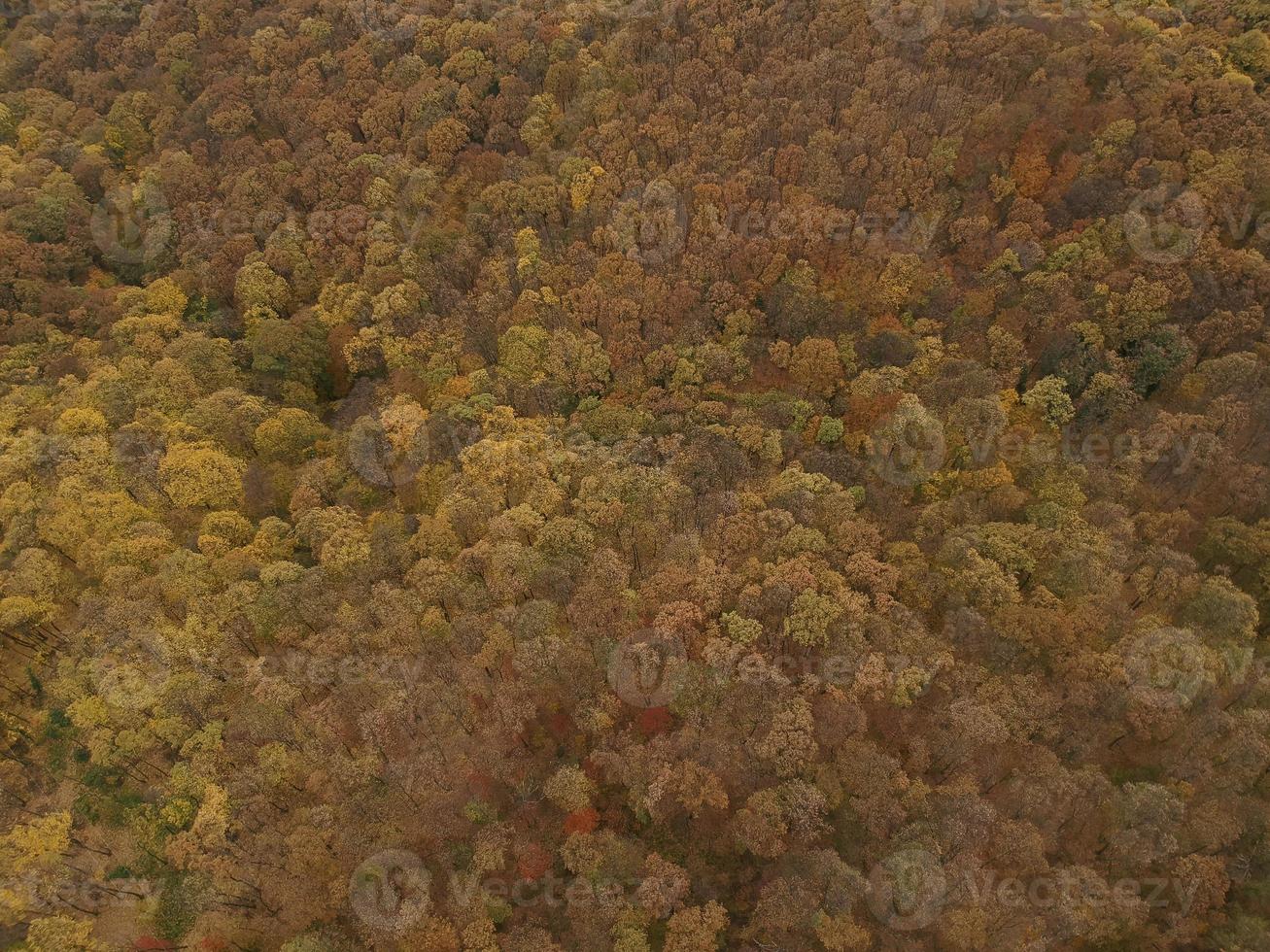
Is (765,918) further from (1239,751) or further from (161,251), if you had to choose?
(161,251)

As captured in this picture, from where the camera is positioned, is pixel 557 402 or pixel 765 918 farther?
pixel 557 402

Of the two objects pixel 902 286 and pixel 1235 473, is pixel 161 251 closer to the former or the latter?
pixel 902 286

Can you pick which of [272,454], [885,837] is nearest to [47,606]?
[272,454]

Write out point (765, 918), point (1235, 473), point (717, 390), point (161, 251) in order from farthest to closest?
1. point (161, 251)
2. point (717, 390)
3. point (1235, 473)
4. point (765, 918)

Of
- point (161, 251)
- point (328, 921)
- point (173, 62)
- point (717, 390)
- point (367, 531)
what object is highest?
point (173, 62)

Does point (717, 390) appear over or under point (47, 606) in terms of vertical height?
over

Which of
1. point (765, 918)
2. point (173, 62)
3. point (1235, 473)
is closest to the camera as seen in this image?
point (765, 918)
